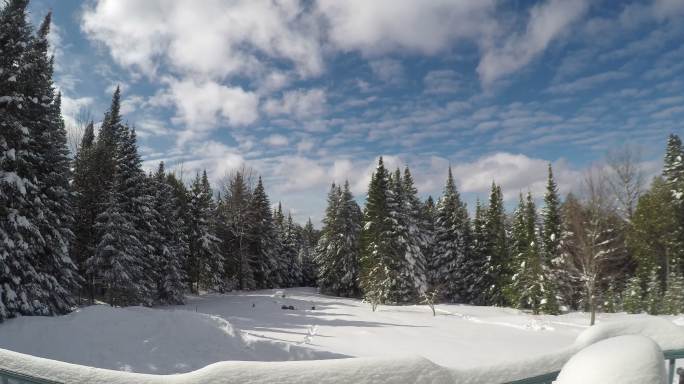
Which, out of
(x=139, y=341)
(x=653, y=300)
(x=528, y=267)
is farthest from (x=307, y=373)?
(x=528, y=267)

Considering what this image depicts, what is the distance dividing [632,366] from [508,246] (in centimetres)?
4072

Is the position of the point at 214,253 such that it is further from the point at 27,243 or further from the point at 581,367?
the point at 581,367

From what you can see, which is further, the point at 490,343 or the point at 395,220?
the point at 395,220

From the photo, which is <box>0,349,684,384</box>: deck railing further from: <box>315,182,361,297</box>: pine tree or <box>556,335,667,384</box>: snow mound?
<box>315,182,361,297</box>: pine tree

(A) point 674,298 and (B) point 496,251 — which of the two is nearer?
(A) point 674,298

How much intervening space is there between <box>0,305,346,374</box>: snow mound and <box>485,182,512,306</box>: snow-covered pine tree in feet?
93.7

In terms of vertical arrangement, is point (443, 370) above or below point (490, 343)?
above

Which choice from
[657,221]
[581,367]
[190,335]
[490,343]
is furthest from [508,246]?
[581,367]

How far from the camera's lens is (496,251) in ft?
125

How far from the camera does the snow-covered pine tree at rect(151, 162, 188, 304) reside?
97.5 ft

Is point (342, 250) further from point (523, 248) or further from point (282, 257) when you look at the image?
point (523, 248)

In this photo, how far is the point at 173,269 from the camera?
30203 mm

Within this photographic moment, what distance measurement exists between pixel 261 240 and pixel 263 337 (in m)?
31.3

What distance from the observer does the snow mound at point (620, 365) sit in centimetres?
202
